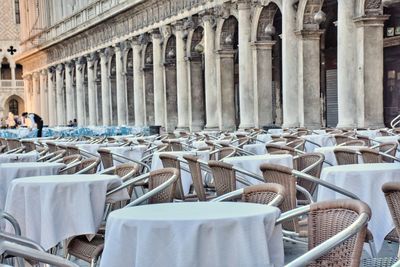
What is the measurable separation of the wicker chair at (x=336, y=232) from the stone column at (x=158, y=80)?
30.5 m

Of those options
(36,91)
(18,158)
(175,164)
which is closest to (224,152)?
(175,164)

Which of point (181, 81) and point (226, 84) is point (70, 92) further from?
point (226, 84)

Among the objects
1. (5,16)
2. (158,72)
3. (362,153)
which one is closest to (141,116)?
(158,72)

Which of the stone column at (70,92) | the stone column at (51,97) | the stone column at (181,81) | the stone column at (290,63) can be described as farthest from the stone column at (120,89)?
the stone column at (290,63)

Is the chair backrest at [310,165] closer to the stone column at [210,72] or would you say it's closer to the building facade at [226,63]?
the building facade at [226,63]

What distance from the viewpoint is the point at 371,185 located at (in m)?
6.51

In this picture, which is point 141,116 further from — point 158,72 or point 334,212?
point 334,212

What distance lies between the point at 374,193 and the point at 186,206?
2075mm

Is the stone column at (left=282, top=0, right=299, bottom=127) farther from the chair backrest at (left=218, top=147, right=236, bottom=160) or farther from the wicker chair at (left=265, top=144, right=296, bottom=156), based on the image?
the wicker chair at (left=265, top=144, right=296, bottom=156)

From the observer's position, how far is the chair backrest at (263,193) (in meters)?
5.30

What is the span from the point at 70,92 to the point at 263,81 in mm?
27200

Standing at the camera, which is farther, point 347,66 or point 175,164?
point 347,66

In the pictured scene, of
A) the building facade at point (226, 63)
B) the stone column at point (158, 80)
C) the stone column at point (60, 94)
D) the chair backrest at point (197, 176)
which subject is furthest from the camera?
the stone column at point (60, 94)

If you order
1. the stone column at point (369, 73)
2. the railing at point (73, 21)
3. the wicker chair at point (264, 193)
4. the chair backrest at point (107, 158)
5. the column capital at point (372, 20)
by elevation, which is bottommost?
the chair backrest at point (107, 158)
